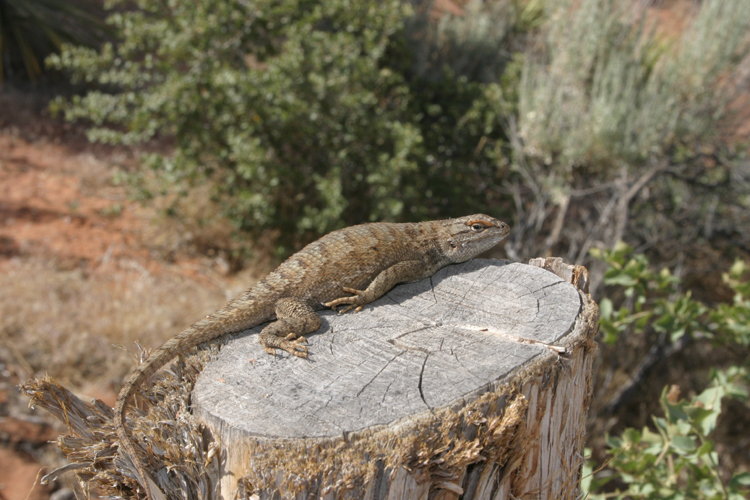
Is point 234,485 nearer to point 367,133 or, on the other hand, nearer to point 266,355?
point 266,355

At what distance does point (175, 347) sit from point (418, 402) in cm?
108

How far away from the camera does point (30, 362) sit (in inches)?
201

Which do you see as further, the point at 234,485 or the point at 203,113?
the point at 203,113

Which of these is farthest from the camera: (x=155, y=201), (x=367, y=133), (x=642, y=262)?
(x=155, y=201)

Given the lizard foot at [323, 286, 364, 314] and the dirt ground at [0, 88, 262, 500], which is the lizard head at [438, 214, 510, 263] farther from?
the dirt ground at [0, 88, 262, 500]

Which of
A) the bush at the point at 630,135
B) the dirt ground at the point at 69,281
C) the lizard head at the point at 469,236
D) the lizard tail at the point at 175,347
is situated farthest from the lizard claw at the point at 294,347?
the bush at the point at 630,135

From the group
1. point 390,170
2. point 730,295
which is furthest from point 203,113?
point 730,295

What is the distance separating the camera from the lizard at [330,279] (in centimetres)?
220

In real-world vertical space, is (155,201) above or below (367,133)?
below

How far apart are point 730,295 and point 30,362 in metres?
8.51

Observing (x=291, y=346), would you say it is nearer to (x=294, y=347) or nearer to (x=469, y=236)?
(x=294, y=347)

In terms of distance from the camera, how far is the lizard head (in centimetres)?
301

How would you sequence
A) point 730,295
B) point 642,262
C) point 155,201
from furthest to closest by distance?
1. point 155,201
2. point 730,295
3. point 642,262

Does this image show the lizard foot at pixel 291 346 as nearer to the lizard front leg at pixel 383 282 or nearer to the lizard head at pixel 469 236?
the lizard front leg at pixel 383 282
